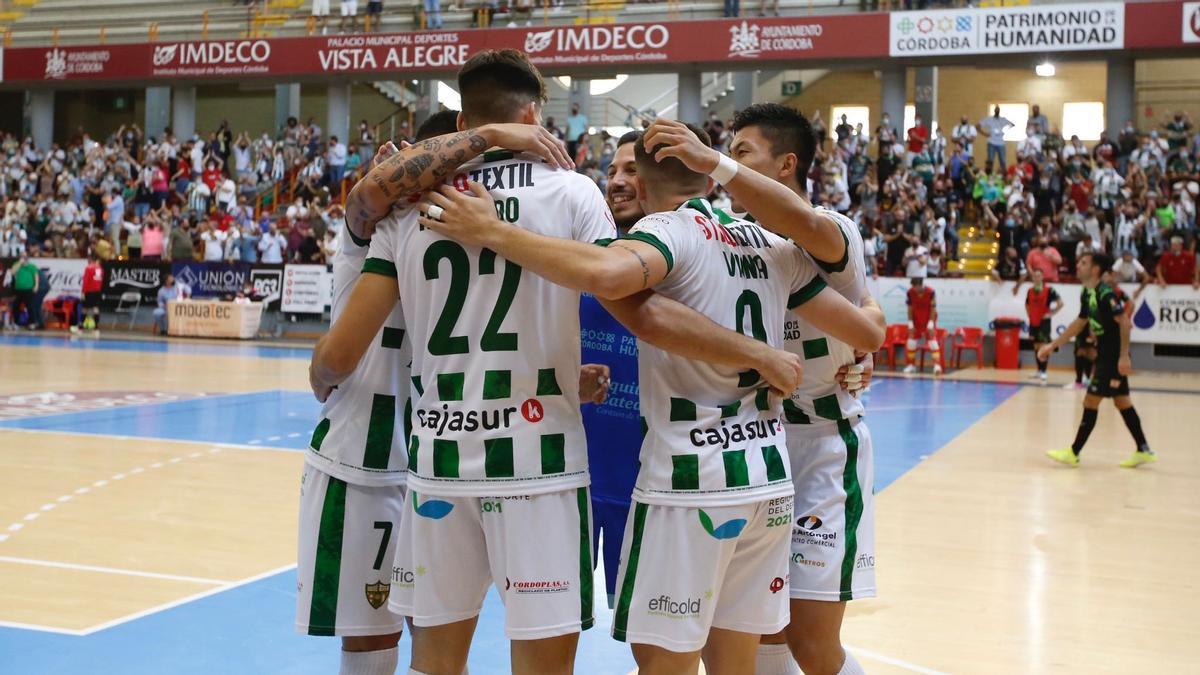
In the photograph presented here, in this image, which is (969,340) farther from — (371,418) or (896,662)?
(371,418)

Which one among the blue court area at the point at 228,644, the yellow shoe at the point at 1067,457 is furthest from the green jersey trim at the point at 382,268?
the yellow shoe at the point at 1067,457

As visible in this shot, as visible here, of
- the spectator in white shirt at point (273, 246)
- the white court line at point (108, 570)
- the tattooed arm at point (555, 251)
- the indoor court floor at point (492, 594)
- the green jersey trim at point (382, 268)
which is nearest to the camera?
the tattooed arm at point (555, 251)

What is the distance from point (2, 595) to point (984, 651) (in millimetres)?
4720

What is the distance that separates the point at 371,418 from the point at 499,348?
69cm

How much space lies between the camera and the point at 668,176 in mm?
3236

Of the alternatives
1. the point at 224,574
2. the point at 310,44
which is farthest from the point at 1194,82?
the point at 224,574

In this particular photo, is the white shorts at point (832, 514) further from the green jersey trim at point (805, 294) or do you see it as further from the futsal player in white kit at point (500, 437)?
the futsal player in white kit at point (500, 437)

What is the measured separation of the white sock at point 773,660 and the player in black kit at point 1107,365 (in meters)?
8.05

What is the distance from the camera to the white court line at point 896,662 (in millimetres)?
5020

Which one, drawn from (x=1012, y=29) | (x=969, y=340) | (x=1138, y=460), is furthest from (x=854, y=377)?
(x=1012, y=29)

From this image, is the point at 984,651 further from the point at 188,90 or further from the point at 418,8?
the point at 188,90

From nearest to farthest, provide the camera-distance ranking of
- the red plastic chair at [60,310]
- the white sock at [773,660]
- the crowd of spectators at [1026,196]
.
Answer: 1. the white sock at [773,660]
2. the crowd of spectators at [1026,196]
3. the red plastic chair at [60,310]

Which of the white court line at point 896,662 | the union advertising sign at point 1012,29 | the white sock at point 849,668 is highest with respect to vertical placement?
the union advertising sign at point 1012,29

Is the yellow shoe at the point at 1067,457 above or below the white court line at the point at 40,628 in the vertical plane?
above
